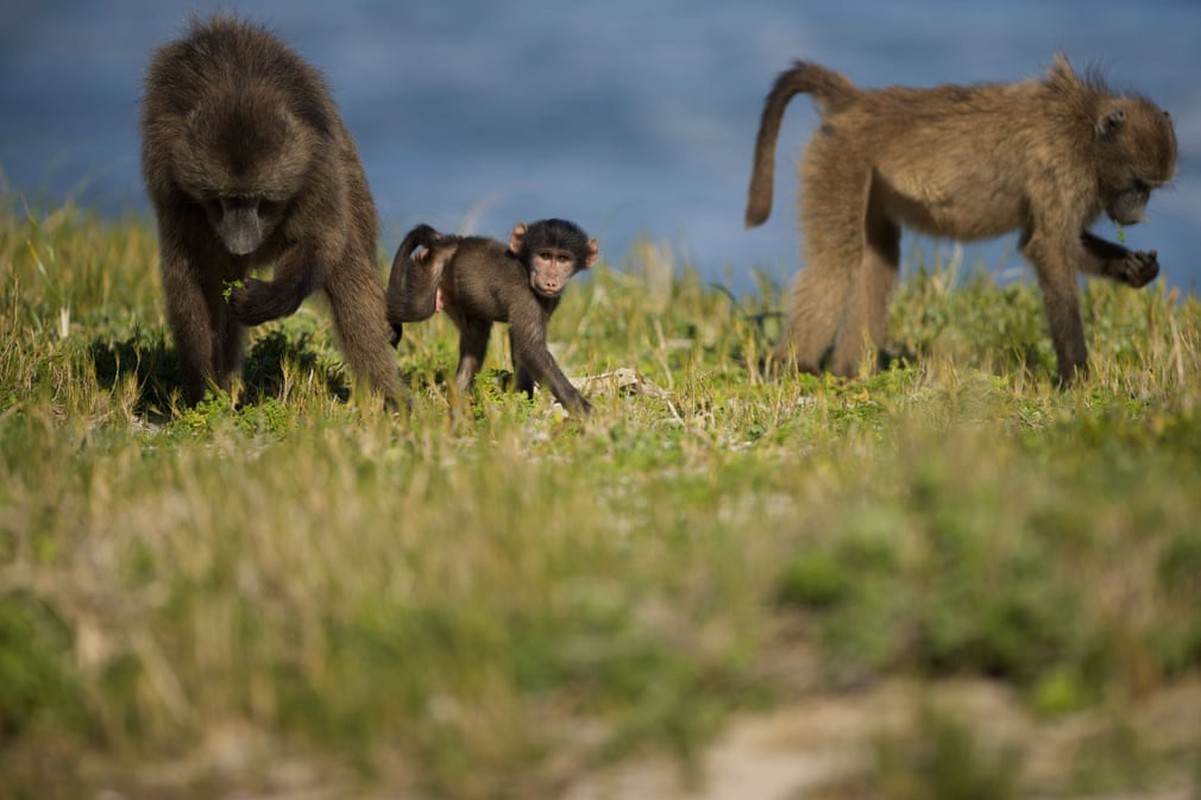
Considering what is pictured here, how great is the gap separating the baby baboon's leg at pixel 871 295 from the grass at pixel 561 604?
356cm

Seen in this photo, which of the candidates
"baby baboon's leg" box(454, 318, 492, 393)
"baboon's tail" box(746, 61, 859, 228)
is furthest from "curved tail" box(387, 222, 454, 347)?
"baboon's tail" box(746, 61, 859, 228)

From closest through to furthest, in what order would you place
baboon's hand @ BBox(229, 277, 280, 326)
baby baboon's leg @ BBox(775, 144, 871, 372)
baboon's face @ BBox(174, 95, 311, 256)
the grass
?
the grass → baboon's face @ BBox(174, 95, 311, 256) → baboon's hand @ BBox(229, 277, 280, 326) → baby baboon's leg @ BBox(775, 144, 871, 372)

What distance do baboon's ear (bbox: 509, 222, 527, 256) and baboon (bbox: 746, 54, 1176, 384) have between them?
207 cm

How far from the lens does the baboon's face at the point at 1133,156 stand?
8.65 meters

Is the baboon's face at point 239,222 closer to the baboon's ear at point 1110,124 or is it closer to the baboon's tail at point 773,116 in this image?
the baboon's tail at point 773,116

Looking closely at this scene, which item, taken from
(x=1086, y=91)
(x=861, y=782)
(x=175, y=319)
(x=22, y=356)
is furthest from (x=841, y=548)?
(x=1086, y=91)

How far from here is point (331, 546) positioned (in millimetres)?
4180

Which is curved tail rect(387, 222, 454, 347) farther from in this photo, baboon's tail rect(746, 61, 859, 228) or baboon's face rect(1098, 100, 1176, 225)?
baboon's face rect(1098, 100, 1176, 225)

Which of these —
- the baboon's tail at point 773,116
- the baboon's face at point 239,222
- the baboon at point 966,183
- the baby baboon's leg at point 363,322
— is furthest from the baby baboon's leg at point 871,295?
the baboon's face at point 239,222

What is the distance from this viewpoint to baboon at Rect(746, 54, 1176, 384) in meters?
8.66

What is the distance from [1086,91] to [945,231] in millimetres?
1223

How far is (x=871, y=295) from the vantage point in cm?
932

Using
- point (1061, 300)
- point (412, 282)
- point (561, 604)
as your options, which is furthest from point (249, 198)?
point (1061, 300)

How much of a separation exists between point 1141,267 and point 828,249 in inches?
74.9
